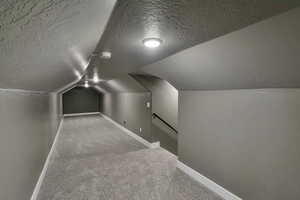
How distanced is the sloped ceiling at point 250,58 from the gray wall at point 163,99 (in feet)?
5.88

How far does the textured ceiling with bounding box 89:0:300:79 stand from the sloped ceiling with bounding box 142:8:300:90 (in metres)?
0.12

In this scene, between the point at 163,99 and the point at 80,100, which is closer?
the point at 163,99

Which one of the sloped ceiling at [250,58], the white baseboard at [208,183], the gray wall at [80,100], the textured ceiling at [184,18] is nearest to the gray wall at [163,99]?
the white baseboard at [208,183]

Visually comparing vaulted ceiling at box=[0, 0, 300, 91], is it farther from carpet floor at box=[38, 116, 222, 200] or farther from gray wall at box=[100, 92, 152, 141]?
gray wall at box=[100, 92, 152, 141]

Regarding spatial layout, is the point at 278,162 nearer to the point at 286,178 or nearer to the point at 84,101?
the point at 286,178

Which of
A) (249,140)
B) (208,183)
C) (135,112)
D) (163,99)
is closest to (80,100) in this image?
(135,112)

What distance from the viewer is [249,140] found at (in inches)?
70.9

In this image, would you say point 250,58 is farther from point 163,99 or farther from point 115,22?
point 163,99

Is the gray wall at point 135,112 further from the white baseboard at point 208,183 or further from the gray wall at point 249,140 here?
the gray wall at point 249,140

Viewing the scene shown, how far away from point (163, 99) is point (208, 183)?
2334 millimetres

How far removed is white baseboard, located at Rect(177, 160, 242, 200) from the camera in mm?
2017

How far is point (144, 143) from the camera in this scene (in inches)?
169

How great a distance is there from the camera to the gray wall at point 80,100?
33.4 ft

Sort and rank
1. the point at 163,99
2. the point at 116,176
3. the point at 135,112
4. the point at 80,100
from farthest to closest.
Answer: the point at 80,100 → the point at 135,112 → the point at 163,99 → the point at 116,176
